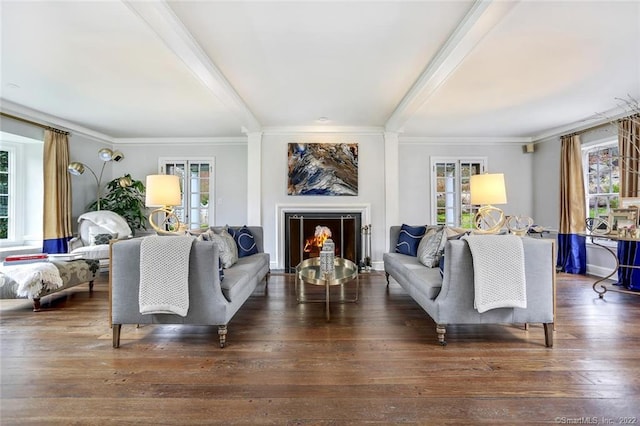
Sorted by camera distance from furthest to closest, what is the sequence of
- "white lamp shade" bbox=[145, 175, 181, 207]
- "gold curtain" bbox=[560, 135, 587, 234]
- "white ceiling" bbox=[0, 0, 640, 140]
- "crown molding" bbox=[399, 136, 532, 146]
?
"crown molding" bbox=[399, 136, 532, 146] < "gold curtain" bbox=[560, 135, 587, 234] < "white lamp shade" bbox=[145, 175, 181, 207] < "white ceiling" bbox=[0, 0, 640, 140]

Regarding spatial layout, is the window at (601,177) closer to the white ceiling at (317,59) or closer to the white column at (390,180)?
the white ceiling at (317,59)

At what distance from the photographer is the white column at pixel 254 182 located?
4926mm

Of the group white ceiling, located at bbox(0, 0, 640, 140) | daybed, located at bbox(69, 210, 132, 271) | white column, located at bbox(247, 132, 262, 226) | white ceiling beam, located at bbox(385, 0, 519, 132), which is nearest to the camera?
white ceiling beam, located at bbox(385, 0, 519, 132)

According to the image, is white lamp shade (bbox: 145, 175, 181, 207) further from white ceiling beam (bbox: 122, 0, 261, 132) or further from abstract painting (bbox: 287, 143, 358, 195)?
abstract painting (bbox: 287, 143, 358, 195)

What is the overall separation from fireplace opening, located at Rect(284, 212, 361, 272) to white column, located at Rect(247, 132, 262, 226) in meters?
0.50

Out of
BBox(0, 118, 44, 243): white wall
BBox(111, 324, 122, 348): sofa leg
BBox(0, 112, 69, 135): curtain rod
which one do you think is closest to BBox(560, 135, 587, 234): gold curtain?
BBox(111, 324, 122, 348): sofa leg

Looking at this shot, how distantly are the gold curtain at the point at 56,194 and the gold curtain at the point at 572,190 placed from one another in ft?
25.3

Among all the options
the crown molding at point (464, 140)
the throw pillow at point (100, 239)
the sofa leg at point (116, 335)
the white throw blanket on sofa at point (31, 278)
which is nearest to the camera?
the sofa leg at point (116, 335)

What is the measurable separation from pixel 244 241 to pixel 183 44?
2194 millimetres

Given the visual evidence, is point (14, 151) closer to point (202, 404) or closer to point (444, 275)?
point (202, 404)

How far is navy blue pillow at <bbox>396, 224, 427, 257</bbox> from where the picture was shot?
3.69 meters

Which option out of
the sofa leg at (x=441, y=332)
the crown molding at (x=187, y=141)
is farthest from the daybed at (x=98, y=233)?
the sofa leg at (x=441, y=332)

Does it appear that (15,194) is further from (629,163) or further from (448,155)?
(629,163)

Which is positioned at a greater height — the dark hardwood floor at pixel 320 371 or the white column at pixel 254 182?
the white column at pixel 254 182
